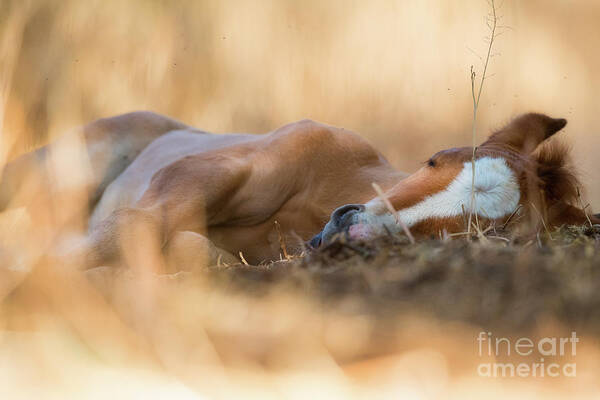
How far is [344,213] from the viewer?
2.46 meters

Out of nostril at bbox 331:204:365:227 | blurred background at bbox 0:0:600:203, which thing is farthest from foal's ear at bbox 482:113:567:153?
blurred background at bbox 0:0:600:203

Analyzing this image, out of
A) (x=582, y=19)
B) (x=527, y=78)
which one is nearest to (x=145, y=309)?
(x=527, y=78)

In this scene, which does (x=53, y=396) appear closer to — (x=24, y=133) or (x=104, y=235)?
(x=104, y=235)

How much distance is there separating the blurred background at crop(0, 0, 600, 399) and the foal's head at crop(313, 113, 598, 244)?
0.95 m

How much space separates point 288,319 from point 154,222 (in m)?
1.80

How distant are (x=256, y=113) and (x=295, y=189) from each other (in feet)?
6.83

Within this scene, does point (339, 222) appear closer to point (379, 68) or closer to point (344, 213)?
point (344, 213)

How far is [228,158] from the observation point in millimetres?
3357

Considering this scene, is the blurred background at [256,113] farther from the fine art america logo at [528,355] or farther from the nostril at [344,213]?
the nostril at [344,213]

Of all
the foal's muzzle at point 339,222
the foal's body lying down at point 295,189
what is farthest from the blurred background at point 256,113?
the foal's muzzle at point 339,222

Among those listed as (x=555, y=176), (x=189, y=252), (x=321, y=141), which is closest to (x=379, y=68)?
(x=321, y=141)

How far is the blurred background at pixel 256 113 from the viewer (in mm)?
1030

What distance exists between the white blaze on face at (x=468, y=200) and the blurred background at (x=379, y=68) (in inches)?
90.0

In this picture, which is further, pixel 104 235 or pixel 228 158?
pixel 228 158
